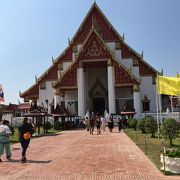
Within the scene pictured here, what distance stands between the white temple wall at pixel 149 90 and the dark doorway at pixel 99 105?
18.7ft

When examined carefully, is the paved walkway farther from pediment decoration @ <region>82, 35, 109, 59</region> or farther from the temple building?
pediment decoration @ <region>82, 35, 109, 59</region>

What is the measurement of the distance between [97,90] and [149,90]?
735cm

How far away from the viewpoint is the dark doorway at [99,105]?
4541cm

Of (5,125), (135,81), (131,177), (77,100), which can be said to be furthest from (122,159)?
(77,100)

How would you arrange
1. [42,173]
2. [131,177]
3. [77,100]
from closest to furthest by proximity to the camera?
[131,177], [42,173], [77,100]

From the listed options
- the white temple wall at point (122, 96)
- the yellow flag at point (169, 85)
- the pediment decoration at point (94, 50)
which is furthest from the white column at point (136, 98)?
the yellow flag at point (169, 85)

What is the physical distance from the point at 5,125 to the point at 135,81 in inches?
1165

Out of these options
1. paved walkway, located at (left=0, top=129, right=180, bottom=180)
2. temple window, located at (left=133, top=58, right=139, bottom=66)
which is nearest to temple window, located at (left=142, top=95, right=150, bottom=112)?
temple window, located at (left=133, top=58, right=139, bottom=66)

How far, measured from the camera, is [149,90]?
146 ft

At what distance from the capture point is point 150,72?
44688 mm

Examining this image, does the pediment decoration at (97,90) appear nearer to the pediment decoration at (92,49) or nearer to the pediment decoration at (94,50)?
the pediment decoration at (92,49)

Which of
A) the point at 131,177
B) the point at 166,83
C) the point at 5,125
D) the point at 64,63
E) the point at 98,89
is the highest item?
the point at 64,63

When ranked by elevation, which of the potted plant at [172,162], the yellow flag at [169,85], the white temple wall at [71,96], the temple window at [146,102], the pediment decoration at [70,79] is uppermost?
the pediment decoration at [70,79]

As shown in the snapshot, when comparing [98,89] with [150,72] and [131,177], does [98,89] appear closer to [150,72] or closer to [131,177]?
[150,72]
